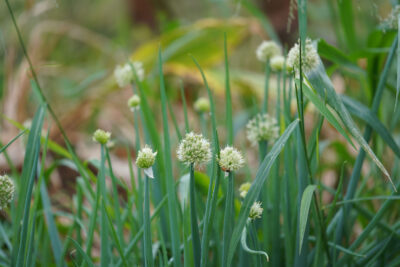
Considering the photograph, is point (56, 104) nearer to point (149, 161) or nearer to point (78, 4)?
point (78, 4)

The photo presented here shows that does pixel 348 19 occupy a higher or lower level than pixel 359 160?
higher

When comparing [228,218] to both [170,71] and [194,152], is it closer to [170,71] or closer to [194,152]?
[194,152]

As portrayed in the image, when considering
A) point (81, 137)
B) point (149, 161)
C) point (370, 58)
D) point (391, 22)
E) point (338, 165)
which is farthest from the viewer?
point (81, 137)

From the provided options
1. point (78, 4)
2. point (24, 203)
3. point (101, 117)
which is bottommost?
point (101, 117)

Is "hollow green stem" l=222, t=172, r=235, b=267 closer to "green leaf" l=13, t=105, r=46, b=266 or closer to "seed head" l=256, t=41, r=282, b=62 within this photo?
"green leaf" l=13, t=105, r=46, b=266

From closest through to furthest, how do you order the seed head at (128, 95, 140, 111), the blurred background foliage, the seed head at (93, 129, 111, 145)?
the seed head at (93, 129, 111, 145), the seed head at (128, 95, 140, 111), the blurred background foliage

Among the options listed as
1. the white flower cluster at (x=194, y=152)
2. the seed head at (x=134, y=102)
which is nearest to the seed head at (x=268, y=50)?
the seed head at (x=134, y=102)

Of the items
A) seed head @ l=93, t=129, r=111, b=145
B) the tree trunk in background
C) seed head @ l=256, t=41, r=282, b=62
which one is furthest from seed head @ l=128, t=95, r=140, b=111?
the tree trunk in background

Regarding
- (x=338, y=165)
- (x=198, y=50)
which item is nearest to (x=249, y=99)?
(x=198, y=50)

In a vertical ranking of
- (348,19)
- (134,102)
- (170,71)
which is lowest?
(170,71)

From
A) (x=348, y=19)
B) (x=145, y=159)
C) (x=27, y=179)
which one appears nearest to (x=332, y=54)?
(x=348, y=19)

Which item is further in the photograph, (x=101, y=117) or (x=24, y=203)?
(x=101, y=117)
